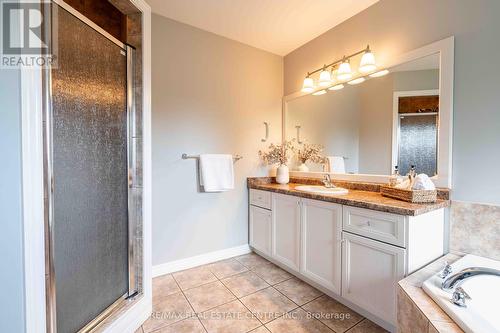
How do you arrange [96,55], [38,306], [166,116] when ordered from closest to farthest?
[38,306] → [96,55] → [166,116]

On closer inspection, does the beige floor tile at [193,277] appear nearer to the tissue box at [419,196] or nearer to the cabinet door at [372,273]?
the cabinet door at [372,273]

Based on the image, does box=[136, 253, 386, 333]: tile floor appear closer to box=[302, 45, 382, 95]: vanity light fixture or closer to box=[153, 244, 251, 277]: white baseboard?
box=[153, 244, 251, 277]: white baseboard

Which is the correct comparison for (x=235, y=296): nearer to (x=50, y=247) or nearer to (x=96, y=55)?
(x=50, y=247)

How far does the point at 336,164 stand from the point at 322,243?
2.85 ft

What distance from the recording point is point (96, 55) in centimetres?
129

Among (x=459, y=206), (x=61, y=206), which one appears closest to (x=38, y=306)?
(x=61, y=206)

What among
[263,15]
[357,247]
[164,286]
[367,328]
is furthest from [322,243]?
[263,15]

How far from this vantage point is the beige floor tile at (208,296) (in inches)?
66.1

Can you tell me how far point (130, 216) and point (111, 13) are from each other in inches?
60.1

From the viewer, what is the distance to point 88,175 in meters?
1.25

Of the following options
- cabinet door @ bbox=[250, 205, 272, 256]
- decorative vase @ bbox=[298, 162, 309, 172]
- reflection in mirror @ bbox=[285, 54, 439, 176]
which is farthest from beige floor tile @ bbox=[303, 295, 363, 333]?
decorative vase @ bbox=[298, 162, 309, 172]

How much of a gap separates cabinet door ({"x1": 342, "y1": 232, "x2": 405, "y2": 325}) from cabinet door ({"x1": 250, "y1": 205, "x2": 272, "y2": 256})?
88 cm

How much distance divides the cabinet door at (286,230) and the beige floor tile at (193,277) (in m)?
0.67

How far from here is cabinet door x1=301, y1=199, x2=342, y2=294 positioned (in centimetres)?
161
